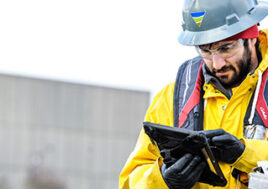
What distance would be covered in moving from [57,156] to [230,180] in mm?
25696

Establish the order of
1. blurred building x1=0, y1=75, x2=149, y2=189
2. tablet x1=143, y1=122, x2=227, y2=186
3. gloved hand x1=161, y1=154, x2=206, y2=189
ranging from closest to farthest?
1. tablet x1=143, y1=122, x2=227, y2=186
2. gloved hand x1=161, y1=154, x2=206, y2=189
3. blurred building x1=0, y1=75, x2=149, y2=189

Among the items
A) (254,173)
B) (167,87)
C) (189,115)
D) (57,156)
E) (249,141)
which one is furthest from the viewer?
(57,156)

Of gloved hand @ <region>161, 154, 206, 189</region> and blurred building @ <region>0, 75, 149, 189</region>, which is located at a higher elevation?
gloved hand @ <region>161, 154, 206, 189</region>

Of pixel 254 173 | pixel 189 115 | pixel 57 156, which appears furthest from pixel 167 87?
pixel 57 156

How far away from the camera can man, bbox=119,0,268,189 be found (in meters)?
3.37

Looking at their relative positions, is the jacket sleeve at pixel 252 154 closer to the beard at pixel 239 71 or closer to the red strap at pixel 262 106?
the red strap at pixel 262 106

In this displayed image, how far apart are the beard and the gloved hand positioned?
0.60 meters

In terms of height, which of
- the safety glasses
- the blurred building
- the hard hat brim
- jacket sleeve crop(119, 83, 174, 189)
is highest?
the hard hat brim

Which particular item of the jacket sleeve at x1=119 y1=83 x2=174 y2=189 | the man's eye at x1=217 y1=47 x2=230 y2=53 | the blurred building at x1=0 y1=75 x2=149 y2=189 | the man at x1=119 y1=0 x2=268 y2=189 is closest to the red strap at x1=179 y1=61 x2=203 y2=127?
the man at x1=119 y1=0 x2=268 y2=189

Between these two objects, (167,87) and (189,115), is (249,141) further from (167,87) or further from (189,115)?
(167,87)

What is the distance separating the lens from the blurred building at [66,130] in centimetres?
2859

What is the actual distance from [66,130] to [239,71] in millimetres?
25749

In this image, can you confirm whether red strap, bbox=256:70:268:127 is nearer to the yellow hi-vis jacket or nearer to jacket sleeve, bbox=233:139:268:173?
the yellow hi-vis jacket

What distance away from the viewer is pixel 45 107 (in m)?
29.7
